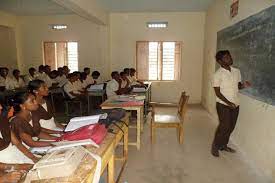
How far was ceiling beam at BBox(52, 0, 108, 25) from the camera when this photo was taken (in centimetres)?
427

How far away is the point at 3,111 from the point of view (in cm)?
196

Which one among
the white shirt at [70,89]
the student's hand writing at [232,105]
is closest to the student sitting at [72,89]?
the white shirt at [70,89]

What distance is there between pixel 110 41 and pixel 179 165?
513 cm

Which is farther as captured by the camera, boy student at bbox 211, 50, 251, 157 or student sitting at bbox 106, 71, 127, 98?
student sitting at bbox 106, 71, 127, 98

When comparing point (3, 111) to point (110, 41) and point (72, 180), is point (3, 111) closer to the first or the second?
point (72, 180)

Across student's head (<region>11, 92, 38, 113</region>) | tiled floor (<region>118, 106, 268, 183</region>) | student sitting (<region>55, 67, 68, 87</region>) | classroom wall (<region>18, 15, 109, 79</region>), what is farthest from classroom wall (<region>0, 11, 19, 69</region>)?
student's head (<region>11, 92, 38, 113</region>)

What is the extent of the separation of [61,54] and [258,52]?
619 centimetres

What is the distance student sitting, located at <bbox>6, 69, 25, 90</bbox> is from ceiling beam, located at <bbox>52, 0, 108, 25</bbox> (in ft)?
8.14

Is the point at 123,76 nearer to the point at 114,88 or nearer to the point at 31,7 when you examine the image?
the point at 114,88

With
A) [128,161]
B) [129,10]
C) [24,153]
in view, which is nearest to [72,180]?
[24,153]

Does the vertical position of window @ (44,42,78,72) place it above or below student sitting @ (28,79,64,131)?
above

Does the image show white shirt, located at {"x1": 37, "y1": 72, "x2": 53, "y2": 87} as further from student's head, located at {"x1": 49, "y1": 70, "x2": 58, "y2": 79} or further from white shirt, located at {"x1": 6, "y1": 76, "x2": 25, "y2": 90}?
white shirt, located at {"x1": 6, "y1": 76, "x2": 25, "y2": 90}

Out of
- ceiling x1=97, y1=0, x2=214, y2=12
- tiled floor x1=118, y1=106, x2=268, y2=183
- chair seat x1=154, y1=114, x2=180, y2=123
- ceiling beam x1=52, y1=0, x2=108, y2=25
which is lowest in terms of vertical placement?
tiled floor x1=118, y1=106, x2=268, y2=183

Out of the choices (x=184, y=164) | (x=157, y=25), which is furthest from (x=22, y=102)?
(x=157, y=25)
